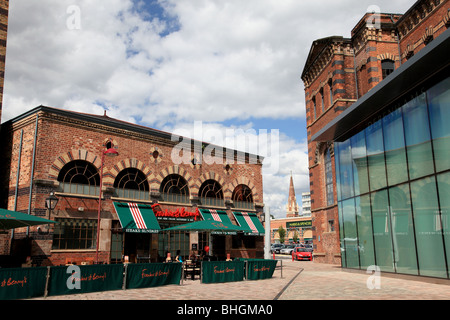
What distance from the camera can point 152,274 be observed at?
597 inches

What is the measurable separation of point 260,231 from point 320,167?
7.93 meters

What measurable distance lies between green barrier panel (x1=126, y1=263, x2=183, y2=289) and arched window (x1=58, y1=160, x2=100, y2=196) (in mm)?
8023

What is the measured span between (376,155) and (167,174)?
501 inches

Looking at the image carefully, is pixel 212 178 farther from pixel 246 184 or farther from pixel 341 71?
pixel 341 71

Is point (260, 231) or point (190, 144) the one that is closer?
point (190, 144)

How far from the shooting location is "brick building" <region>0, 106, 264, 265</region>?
64.7 ft

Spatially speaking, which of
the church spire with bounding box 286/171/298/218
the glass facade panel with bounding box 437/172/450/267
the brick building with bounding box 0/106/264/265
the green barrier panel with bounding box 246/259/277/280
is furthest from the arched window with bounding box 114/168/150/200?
the church spire with bounding box 286/171/298/218

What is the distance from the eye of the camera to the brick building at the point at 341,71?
24.8 metres

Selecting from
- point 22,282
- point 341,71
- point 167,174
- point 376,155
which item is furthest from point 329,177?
point 22,282

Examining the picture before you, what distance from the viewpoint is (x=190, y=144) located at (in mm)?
27016

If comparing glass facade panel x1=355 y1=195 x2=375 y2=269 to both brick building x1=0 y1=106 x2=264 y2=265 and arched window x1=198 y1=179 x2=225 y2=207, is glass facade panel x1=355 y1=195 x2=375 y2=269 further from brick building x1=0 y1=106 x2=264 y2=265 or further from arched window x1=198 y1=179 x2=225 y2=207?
arched window x1=198 y1=179 x2=225 y2=207

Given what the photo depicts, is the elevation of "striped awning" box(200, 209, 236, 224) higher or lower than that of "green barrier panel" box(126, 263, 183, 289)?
higher
